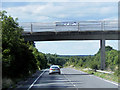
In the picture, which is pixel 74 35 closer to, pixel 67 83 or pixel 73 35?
pixel 73 35

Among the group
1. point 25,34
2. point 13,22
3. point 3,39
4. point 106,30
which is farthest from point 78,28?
point 3,39

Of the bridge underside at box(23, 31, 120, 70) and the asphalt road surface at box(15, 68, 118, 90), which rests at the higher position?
the bridge underside at box(23, 31, 120, 70)

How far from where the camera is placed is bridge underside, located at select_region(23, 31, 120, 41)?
38656 mm

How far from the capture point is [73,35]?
128ft

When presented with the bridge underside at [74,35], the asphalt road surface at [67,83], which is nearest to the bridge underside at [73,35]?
the bridge underside at [74,35]

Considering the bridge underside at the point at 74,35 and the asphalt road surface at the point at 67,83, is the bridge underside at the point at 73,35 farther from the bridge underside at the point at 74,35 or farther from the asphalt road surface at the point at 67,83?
the asphalt road surface at the point at 67,83

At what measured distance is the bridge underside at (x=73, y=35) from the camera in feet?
127

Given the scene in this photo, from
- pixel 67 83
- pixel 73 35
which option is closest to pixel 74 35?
pixel 73 35

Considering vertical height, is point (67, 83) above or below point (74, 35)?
below

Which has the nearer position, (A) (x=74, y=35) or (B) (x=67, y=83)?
(B) (x=67, y=83)

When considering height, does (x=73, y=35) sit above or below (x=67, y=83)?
above

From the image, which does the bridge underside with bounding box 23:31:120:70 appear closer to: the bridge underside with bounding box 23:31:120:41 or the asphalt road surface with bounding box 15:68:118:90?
the bridge underside with bounding box 23:31:120:41

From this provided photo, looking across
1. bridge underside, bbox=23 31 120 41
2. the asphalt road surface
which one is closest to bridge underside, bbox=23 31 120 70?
bridge underside, bbox=23 31 120 41

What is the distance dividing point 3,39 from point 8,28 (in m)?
2.11
